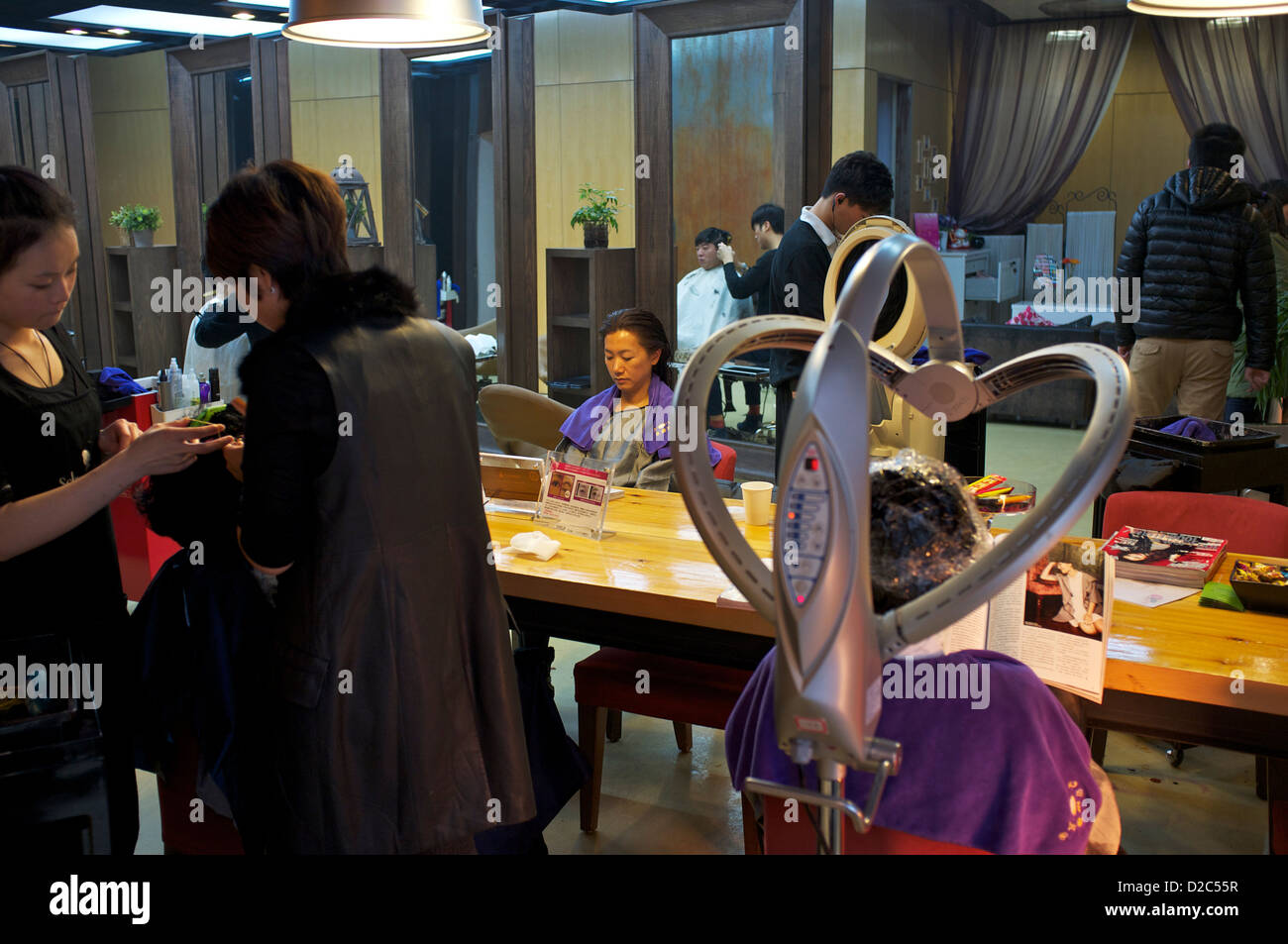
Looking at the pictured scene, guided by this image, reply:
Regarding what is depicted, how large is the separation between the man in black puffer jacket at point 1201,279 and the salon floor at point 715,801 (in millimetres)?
2259

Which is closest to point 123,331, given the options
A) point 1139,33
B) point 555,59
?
point 555,59

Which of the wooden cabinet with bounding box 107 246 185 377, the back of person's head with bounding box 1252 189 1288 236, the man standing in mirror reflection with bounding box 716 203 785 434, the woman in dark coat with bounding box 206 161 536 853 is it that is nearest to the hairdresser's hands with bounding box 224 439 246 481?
the woman in dark coat with bounding box 206 161 536 853

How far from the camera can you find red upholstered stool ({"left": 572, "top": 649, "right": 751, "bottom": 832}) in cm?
261

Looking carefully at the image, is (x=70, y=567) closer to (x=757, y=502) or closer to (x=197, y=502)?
(x=197, y=502)

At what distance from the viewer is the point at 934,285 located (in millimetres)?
1049

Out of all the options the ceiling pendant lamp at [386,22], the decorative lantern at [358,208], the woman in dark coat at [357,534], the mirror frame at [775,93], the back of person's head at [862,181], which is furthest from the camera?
the decorative lantern at [358,208]

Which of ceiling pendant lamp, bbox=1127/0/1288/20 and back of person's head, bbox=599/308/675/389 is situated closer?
ceiling pendant lamp, bbox=1127/0/1288/20

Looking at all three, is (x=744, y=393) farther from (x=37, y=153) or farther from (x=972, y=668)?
(x=37, y=153)

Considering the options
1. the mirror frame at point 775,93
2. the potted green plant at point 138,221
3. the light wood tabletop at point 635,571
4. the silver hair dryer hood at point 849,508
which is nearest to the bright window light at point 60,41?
the potted green plant at point 138,221

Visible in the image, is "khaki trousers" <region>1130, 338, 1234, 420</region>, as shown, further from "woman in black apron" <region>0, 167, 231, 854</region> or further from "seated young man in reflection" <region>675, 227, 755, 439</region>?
"woman in black apron" <region>0, 167, 231, 854</region>

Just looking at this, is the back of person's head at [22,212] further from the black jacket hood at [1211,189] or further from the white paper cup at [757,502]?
the black jacket hood at [1211,189]

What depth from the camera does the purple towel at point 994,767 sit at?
4.93 ft

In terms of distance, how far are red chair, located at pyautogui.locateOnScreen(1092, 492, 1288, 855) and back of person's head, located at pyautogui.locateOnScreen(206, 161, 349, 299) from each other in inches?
81.1
